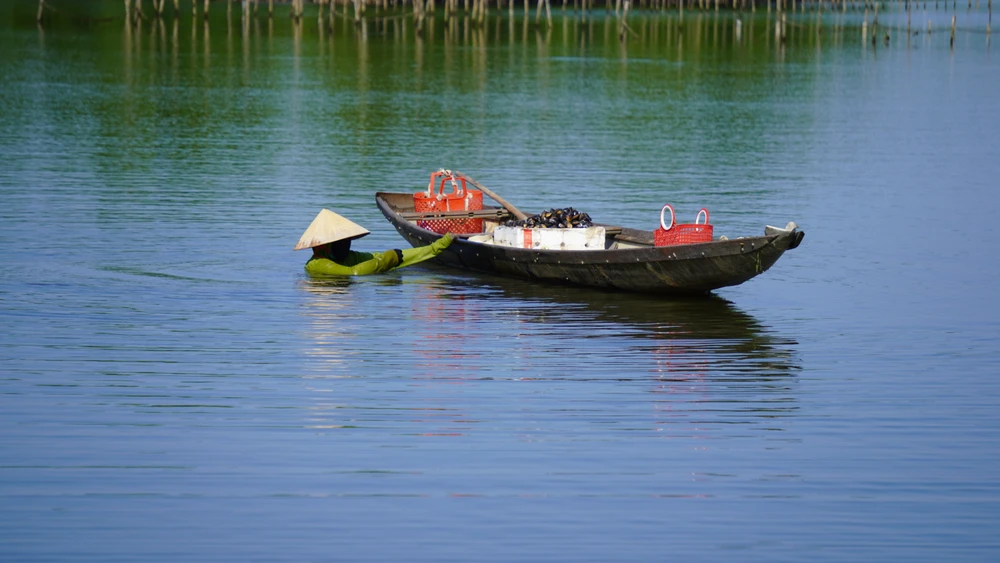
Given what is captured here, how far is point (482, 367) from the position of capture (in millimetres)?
12898

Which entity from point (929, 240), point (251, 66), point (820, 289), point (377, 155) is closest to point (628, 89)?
point (251, 66)

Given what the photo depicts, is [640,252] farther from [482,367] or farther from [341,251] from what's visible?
[341,251]

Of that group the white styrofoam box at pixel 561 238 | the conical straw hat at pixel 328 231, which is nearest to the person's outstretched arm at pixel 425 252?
the conical straw hat at pixel 328 231

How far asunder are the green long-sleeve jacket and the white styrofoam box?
876 millimetres

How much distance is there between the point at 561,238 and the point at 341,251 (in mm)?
2597

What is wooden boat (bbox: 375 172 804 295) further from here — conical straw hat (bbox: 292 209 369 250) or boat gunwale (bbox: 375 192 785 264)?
conical straw hat (bbox: 292 209 369 250)

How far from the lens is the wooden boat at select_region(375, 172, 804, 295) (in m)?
14.9

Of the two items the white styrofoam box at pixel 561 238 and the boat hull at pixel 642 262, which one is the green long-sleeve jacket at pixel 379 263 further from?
the white styrofoam box at pixel 561 238

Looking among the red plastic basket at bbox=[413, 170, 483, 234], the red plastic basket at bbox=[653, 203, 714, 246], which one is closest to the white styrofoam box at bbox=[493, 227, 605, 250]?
the red plastic basket at bbox=[653, 203, 714, 246]

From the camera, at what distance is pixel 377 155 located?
31.2 meters

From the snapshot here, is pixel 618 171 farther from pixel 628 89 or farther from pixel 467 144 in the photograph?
pixel 628 89

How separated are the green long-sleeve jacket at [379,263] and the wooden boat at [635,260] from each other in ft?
1.09

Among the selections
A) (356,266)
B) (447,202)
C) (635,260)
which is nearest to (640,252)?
(635,260)

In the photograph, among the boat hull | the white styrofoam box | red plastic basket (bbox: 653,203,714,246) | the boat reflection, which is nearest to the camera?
the boat reflection
